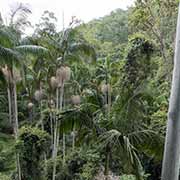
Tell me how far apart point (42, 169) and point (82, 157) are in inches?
50.0

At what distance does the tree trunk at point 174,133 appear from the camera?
1438 mm

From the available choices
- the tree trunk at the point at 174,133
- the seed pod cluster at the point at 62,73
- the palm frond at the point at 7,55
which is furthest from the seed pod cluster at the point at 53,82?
the tree trunk at the point at 174,133

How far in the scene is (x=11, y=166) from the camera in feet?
33.1

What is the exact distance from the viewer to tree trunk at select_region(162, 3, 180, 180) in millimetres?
1438

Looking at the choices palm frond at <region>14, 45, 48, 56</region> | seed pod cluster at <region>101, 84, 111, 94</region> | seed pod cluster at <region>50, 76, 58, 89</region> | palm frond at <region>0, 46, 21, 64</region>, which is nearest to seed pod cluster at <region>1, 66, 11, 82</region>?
palm frond at <region>14, 45, 48, 56</region>

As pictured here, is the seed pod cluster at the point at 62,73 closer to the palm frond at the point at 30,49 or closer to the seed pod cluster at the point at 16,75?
the palm frond at the point at 30,49

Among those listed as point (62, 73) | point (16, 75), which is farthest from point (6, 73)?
point (62, 73)

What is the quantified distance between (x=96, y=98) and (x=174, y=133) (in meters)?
4.38

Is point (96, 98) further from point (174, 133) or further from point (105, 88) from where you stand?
point (105, 88)

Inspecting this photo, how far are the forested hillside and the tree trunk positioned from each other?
→ 6.29 ft

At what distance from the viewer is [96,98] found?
19.1 ft

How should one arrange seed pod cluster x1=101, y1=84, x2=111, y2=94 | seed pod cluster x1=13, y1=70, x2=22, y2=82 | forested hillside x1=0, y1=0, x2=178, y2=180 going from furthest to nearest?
seed pod cluster x1=101, y1=84, x2=111, y2=94 < seed pod cluster x1=13, y1=70, x2=22, y2=82 < forested hillside x1=0, y1=0, x2=178, y2=180

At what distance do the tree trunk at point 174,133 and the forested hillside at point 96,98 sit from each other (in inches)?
75.5

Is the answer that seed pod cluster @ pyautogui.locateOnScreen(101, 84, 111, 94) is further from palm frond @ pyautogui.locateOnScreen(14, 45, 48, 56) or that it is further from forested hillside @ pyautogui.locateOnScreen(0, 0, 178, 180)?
palm frond @ pyautogui.locateOnScreen(14, 45, 48, 56)
